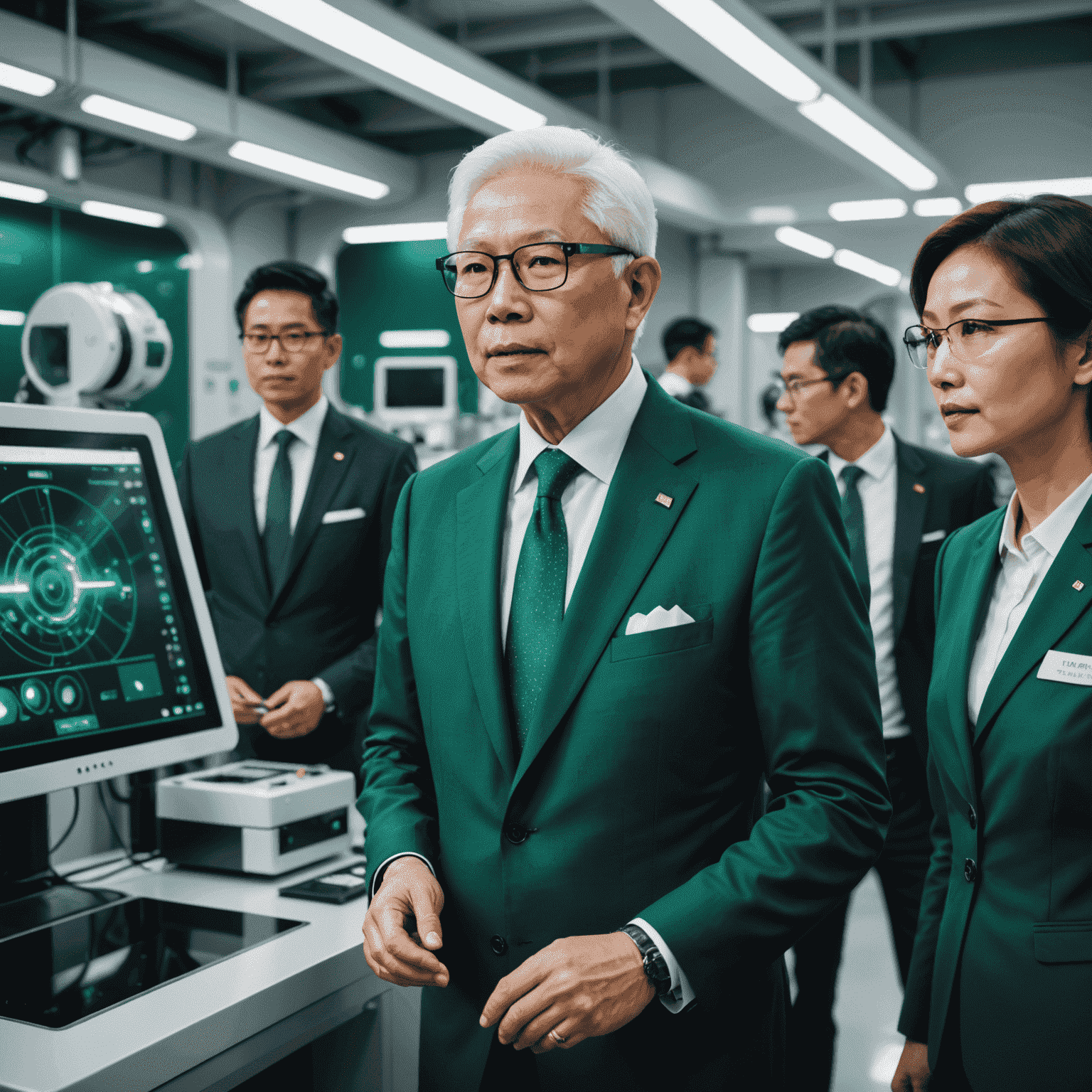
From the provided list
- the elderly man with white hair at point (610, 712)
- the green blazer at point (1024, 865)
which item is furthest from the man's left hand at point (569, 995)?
the green blazer at point (1024, 865)

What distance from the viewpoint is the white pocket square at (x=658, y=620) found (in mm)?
1173

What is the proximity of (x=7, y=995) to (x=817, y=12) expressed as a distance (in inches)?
266

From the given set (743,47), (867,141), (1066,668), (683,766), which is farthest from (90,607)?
(867,141)

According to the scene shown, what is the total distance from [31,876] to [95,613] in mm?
402

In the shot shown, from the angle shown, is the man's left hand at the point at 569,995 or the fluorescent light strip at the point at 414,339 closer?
the man's left hand at the point at 569,995

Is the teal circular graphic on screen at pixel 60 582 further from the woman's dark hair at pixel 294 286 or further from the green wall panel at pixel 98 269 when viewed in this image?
the green wall panel at pixel 98 269

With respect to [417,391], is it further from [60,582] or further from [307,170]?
[60,582]

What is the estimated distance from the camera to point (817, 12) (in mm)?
6539

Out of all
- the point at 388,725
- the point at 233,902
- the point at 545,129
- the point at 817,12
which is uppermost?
the point at 817,12

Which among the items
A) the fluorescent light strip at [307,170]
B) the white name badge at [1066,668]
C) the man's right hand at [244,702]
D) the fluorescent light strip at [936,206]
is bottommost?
the man's right hand at [244,702]

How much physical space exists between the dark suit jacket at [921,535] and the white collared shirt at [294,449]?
124 centimetres

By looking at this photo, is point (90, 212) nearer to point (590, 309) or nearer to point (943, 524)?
point (943, 524)

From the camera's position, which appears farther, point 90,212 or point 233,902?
point 90,212

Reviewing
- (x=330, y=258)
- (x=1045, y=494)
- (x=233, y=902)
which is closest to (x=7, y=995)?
(x=233, y=902)
